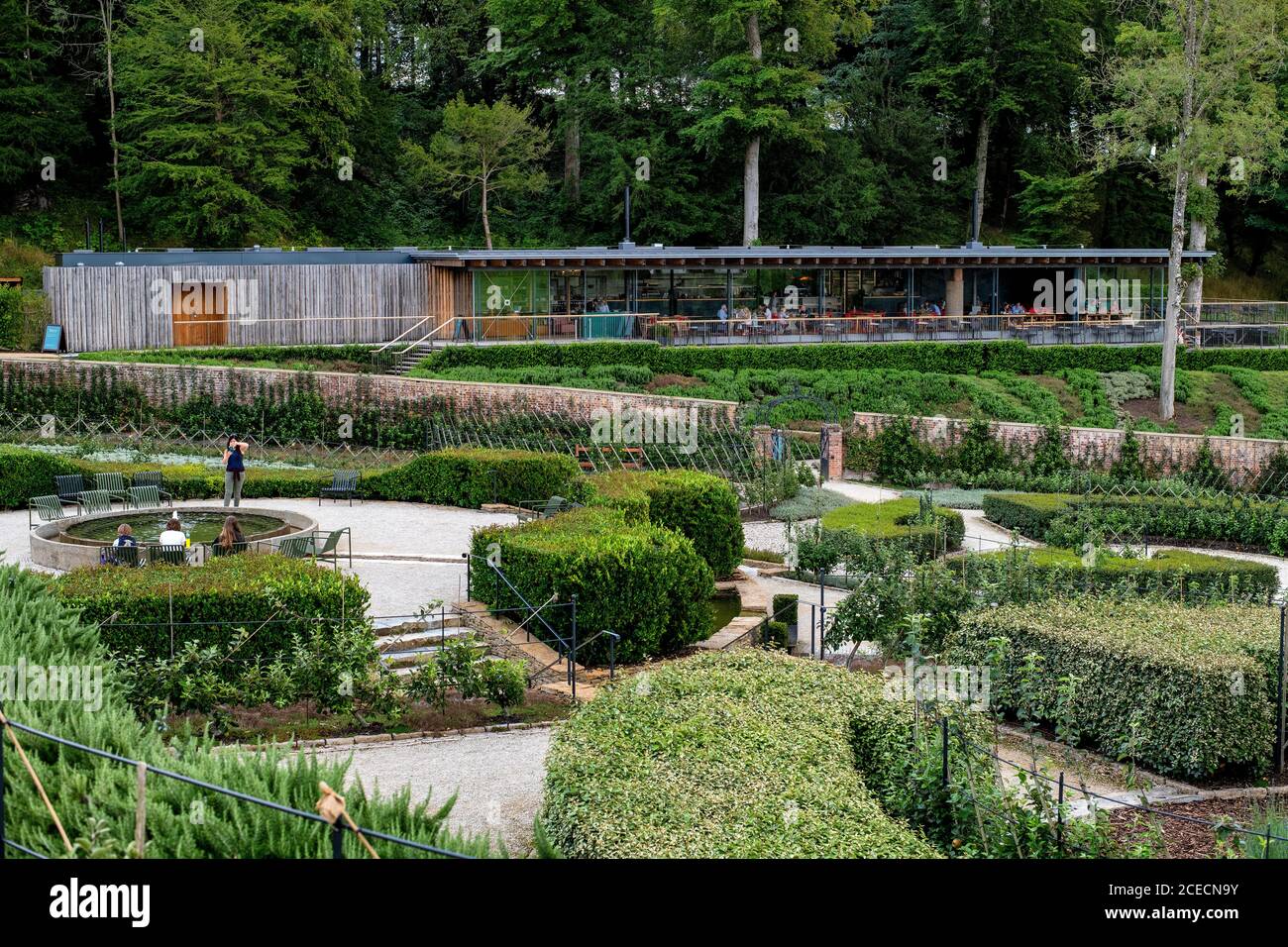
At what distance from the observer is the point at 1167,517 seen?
26.3m

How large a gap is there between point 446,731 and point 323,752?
1.43 metres

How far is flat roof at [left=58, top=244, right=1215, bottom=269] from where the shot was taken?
1681 inches

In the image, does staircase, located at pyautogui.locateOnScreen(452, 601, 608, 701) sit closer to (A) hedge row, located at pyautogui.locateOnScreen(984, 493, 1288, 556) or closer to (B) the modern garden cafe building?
(A) hedge row, located at pyautogui.locateOnScreen(984, 493, 1288, 556)

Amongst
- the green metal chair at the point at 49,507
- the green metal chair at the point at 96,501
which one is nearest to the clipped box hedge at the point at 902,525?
the green metal chair at the point at 96,501

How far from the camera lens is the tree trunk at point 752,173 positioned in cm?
5622

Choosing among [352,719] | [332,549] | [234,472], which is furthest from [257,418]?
[352,719]

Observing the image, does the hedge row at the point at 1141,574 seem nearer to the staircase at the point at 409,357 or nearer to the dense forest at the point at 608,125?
the dense forest at the point at 608,125

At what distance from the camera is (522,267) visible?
1865 inches

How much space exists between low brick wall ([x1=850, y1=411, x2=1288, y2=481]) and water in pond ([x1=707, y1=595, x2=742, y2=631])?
10.8 metres

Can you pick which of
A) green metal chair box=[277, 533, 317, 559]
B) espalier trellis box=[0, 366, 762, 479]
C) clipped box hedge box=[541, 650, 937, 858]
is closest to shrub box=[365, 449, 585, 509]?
espalier trellis box=[0, 366, 762, 479]

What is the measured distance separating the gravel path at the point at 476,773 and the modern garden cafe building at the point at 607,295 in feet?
95.6

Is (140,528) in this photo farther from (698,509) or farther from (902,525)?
(902,525)

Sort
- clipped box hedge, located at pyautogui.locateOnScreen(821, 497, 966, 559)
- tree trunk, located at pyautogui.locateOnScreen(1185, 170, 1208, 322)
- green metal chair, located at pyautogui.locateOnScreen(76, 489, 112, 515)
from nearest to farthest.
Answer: clipped box hedge, located at pyautogui.locateOnScreen(821, 497, 966, 559), green metal chair, located at pyautogui.locateOnScreen(76, 489, 112, 515), tree trunk, located at pyautogui.locateOnScreen(1185, 170, 1208, 322)

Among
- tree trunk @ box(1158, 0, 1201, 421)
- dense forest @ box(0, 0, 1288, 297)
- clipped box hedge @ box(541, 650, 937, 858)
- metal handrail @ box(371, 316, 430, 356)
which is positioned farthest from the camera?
dense forest @ box(0, 0, 1288, 297)
